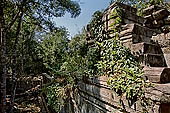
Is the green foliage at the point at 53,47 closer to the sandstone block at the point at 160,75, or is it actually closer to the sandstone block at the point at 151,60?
the sandstone block at the point at 151,60

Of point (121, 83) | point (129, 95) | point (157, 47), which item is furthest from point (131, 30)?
point (129, 95)

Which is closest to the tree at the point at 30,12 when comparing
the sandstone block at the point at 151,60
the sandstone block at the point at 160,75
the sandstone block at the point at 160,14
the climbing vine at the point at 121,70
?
the climbing vine at the point at 121,70

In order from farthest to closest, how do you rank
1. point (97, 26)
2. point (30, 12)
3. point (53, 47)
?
1. point (53, 47)
2. point (30, 12)
3. point (97, 26)

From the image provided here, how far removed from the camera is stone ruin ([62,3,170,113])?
1.47 metres

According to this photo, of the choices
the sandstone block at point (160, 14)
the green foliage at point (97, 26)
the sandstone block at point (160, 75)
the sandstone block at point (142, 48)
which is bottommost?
the sandstone block at point (160, 75)

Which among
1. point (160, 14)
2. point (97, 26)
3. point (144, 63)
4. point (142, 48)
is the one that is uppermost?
point (160, 14)

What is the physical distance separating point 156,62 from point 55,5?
4588 mm

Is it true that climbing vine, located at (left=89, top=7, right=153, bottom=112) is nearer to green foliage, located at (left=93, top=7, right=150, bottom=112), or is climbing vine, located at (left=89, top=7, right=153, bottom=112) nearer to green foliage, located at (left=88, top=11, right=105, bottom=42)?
green foliage, located at (left=93, top=7, right=150, bottom=112)

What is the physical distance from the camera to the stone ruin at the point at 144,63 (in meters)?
1.47

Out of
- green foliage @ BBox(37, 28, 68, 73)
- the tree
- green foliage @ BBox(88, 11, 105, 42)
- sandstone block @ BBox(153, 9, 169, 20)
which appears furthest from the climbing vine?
green foliage @ BBox(37, 28, 68, 73)

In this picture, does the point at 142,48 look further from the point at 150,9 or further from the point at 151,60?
the point at 150,9

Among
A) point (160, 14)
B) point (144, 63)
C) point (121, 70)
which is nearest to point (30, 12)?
point (160, 14)

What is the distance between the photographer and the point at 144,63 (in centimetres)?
195

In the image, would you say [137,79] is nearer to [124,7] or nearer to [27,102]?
[124,7]
